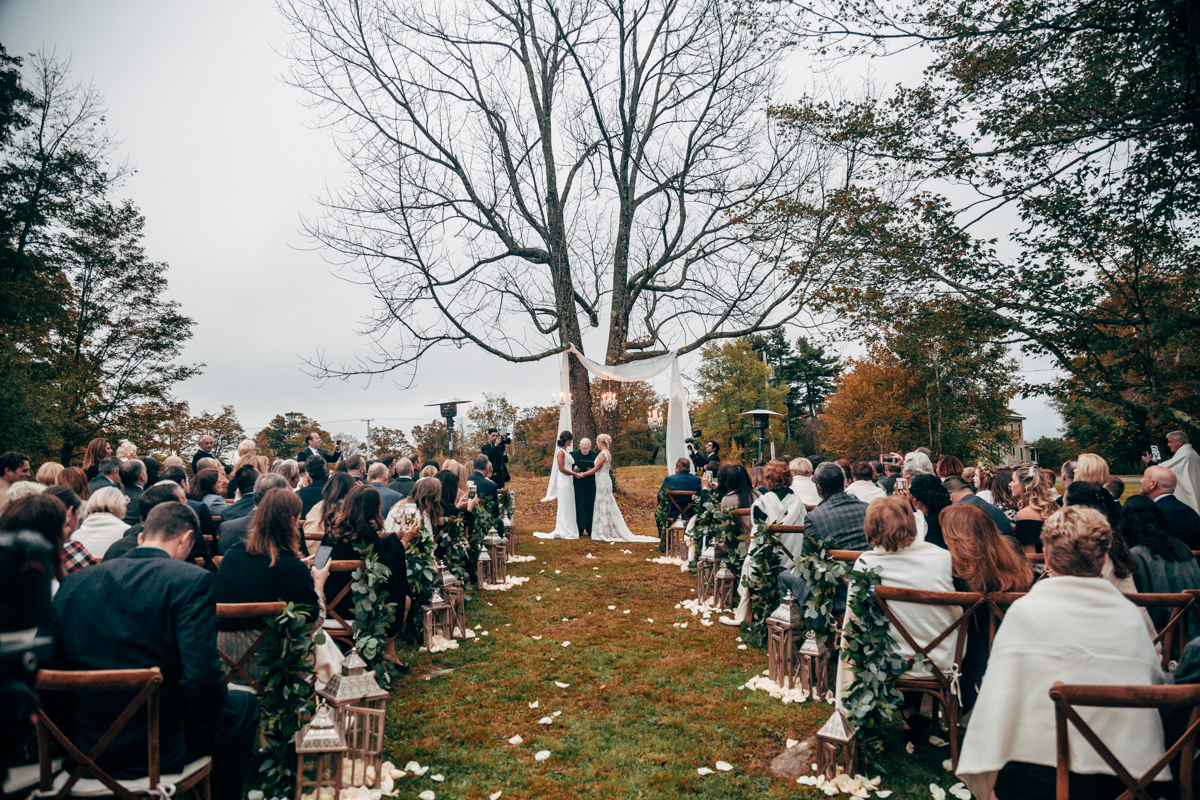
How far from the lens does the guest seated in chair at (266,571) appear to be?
3.24 meters

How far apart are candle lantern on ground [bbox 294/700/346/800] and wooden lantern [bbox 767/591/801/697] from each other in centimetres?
310

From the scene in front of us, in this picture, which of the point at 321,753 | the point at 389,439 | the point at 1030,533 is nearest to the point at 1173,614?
the point at 1030,533

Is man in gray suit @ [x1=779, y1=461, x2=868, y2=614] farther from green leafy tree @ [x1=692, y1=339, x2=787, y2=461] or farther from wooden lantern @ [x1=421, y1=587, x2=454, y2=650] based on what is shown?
green leafy tree @ [x1=692, y1=339, x2=787, y2=461]

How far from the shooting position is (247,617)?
2.94m

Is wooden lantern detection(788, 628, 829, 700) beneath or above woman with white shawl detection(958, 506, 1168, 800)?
beneath

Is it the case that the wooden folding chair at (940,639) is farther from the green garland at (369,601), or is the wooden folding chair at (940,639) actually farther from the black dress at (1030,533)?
the green garland at (369,601)

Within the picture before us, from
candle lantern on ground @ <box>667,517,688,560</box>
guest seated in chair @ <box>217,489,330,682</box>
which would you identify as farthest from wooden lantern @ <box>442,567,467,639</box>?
candle lantern on ground @ <box>667,517,688,560</box>

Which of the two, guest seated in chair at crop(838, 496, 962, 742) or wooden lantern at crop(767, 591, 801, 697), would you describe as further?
wooden lantern at crop(767, 591, 801, 697)

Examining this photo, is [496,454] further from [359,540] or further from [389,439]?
[389,439]

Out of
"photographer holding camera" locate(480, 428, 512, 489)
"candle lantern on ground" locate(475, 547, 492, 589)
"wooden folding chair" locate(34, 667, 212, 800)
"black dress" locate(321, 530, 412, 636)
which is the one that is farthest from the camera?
"photographer holding camera" locate(480, 428, 512, 489)

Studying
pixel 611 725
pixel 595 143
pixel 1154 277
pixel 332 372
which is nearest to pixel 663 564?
pixel 611 725

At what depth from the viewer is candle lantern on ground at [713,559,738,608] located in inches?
278

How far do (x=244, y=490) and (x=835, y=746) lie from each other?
599 centimetres

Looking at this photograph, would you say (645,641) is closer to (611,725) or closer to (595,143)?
(611,725)
